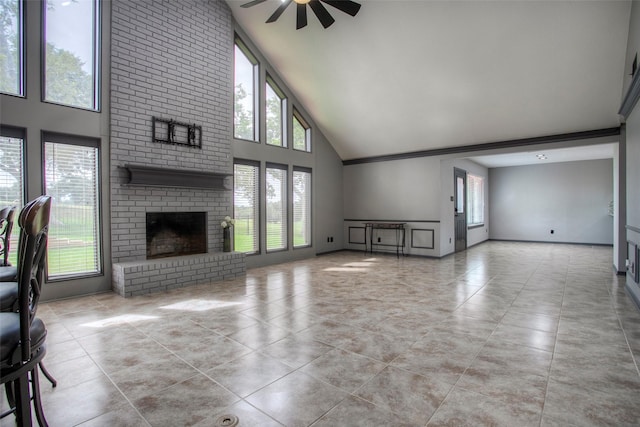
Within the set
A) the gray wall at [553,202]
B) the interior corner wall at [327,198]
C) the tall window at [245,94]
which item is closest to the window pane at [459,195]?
the interior corner wall at [327,198]

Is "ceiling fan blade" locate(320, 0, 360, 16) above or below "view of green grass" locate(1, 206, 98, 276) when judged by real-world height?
above

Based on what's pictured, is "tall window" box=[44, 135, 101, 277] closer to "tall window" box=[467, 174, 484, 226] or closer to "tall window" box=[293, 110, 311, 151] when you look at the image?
"tall window" box=[293, 110, 311, 151]

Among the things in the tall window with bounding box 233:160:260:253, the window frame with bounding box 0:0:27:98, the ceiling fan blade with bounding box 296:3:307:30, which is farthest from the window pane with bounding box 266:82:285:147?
the window frame with bounding box 0:0:27:98

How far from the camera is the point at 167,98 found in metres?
5.13

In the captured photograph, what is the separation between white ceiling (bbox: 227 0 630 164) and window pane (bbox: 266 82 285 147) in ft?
1.32

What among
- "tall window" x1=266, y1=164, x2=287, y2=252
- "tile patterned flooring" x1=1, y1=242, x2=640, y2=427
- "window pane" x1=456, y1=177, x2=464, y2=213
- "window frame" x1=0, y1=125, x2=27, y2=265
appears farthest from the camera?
"window pane" x1=456, y1=177, x2=464, y2=213

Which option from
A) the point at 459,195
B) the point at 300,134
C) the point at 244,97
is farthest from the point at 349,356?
the point at 459,195

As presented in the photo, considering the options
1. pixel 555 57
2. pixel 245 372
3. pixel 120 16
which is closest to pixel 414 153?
pixel 555 57

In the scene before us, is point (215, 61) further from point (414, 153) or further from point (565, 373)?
point (565, 373)

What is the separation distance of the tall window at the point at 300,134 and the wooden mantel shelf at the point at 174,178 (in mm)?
2213

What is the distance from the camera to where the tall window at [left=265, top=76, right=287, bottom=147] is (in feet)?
22.9

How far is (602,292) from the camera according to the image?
14.7 feet

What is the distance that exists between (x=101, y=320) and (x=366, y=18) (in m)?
5.34

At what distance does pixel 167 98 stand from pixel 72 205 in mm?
2036
